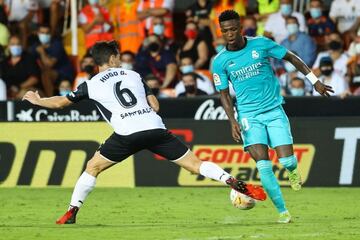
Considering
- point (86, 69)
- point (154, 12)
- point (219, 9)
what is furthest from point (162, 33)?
point (86, 69)

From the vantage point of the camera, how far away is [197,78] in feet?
65.4

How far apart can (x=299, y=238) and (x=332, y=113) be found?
314 inches

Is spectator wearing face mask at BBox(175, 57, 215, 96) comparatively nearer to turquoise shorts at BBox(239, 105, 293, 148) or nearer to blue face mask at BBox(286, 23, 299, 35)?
blue face mask at BBox(286, 23, 299, 35)

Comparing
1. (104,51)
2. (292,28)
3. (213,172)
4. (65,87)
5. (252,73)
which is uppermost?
(104,51)

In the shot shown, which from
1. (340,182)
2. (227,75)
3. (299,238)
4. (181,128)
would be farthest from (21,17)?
(299,238)

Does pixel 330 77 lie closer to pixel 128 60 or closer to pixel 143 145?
pixel 128 60

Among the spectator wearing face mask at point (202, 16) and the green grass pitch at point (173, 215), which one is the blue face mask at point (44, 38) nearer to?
the spectator wearing face mask at point (202, 16)

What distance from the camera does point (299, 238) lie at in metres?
9.98

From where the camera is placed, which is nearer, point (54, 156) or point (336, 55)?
point (54, 156)

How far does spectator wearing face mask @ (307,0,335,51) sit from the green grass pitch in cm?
466

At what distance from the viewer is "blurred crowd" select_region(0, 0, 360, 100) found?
1977 cm

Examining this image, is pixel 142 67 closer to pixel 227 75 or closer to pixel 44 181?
pixel 44 181

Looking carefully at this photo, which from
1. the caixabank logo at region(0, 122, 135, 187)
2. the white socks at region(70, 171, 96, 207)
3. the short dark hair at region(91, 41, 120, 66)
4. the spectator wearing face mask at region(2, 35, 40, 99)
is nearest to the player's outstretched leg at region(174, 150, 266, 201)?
the white socks at region(70, 171, 96, 207)

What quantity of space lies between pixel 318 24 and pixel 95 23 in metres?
4.41
